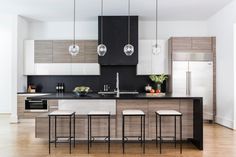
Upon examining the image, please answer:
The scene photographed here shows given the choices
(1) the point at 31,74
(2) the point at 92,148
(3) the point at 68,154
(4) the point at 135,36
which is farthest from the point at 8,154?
(4) the point at 135,36

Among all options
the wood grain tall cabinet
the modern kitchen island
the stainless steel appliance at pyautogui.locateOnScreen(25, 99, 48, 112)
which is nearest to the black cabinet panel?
the wood grain tall cabinet

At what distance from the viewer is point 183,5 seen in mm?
6305

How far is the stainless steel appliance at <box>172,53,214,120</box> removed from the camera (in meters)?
7.04

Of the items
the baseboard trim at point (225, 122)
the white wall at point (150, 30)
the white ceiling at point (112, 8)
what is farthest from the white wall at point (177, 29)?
the baseboard trim at point (225, 122)

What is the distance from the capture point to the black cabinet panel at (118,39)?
7.11 metres

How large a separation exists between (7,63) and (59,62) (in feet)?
9.40

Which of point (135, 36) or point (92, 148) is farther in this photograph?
point (135, 36)

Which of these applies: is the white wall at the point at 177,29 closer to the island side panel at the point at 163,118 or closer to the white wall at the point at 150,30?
the white wall at the point at 150,30

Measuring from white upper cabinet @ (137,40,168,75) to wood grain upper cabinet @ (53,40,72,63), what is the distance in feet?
7.26

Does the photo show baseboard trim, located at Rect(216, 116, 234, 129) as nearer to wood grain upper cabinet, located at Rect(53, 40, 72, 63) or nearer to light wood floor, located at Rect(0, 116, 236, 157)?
light wood floor, located at Rect(0, 116, 236, 157)

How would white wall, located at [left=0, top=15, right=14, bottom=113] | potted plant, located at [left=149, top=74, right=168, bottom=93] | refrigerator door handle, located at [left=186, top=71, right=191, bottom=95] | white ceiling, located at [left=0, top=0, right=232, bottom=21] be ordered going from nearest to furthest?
white ceiling, located at [left=0, top=0, right=232, bottom=21] < refrigerator door handle, located at [left=186, top=71, right=191, bottom=95] < potted plant, located at [left=149, top=74, right=168, bottom=93] < white wall, located at [left=0, top=15, right=14, bottom=113]

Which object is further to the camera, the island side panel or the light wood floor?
the island side panel

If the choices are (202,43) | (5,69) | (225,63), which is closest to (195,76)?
(225,63)

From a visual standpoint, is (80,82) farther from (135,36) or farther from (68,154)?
(68,154)
